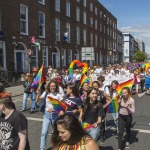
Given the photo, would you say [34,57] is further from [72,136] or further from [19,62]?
[72,136]

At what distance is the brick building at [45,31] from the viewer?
22820 mm

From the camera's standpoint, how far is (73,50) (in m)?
37.5

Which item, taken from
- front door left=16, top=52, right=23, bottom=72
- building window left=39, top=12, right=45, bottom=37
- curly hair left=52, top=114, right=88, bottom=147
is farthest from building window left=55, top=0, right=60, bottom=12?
curly hair left=52, top=114, right=88, bottom=147

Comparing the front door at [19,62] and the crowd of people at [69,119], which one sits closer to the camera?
the crowd of people at [69,119]

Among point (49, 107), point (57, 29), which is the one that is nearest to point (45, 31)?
point (57, 29)

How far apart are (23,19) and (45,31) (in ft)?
14.6

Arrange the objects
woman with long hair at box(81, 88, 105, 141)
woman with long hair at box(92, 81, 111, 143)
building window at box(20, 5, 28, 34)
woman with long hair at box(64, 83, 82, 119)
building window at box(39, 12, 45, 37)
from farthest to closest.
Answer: building window at box(39, 12, 45, 37) < building window at box(20, 5, 28, 34) < woman with long hair at box(92, 81, 111, 143) < woman with long hair at box(64, 83, 82, 119) < woman with long hair at box(81, 88, 105, 141)

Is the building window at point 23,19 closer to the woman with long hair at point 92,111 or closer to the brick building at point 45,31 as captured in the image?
the brick building at point 45,31

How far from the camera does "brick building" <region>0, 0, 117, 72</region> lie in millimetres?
22820

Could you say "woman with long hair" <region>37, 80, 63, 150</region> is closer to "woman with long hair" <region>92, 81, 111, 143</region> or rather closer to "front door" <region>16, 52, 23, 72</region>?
"woman with long hair" <region>92, 81, 111, 143</region>

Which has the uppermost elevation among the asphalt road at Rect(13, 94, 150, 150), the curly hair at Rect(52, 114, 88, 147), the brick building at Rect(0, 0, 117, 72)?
the brick building at Rect(0, 0, 117, 72)

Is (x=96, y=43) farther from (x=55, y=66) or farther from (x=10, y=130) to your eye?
(x=10, y=130)

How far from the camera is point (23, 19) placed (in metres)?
25.1

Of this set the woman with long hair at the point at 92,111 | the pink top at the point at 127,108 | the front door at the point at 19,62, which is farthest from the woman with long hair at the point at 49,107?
the front door at the point at 19,62
